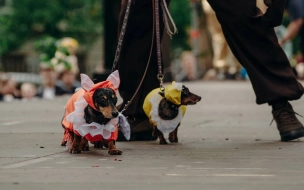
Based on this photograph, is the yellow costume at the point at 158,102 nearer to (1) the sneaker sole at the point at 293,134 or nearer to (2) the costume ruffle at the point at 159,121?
(2) the costume ruffle at the point at 159,121

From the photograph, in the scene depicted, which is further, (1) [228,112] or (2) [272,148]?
(1) [228,112]

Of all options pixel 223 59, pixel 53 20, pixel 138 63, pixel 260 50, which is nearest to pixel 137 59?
pixel 138 63

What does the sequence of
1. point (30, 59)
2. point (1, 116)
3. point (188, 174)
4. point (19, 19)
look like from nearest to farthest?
point (188, 174) → point (1, 116) → point (19, 19) → point (30, 59)

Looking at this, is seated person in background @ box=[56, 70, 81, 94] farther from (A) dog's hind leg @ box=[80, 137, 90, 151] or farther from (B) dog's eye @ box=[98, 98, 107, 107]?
(B) dog's eye @ box=[98, 98, 107, 107]

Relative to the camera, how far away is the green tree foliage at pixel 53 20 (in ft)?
143

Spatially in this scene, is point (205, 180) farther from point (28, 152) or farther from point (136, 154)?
point (28, 152)

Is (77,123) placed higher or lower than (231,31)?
lower

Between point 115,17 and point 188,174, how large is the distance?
1101 centimetres

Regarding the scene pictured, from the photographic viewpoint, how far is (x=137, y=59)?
744 centimetres

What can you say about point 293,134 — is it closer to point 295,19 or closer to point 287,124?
point 287,124

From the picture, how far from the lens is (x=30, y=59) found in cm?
5472

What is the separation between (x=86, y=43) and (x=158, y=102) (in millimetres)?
40895

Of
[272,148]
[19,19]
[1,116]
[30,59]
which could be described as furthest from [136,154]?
[30,59]

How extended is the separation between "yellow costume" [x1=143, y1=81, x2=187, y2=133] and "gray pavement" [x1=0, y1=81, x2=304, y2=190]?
0.14 meters
